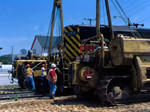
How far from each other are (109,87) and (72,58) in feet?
11.6

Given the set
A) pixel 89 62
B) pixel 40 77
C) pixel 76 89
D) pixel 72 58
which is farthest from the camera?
pixel 40 77

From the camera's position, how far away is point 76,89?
8070 mm

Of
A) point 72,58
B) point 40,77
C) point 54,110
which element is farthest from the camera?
point 40,77

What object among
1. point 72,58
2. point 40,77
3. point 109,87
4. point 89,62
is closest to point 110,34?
point 72,58

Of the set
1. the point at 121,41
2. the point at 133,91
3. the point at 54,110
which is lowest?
the point at 54,110

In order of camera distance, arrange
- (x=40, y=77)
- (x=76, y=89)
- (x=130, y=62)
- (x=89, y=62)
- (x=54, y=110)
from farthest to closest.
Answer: (x=40, y=77), (x=76, y=89), (x=89, y=62), (x=130, y=62), (x=54, y=110)

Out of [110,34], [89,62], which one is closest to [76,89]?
[89,62]

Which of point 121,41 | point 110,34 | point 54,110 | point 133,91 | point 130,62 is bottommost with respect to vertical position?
point 54,110

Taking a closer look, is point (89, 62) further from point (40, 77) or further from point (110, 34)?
point (40, 77)

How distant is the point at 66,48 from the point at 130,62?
418cm

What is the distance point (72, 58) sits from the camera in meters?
9.92

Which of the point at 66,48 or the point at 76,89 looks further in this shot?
the point at 66,48

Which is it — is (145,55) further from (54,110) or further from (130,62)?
(54,110)

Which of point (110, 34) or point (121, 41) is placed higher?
point (110, 34)
